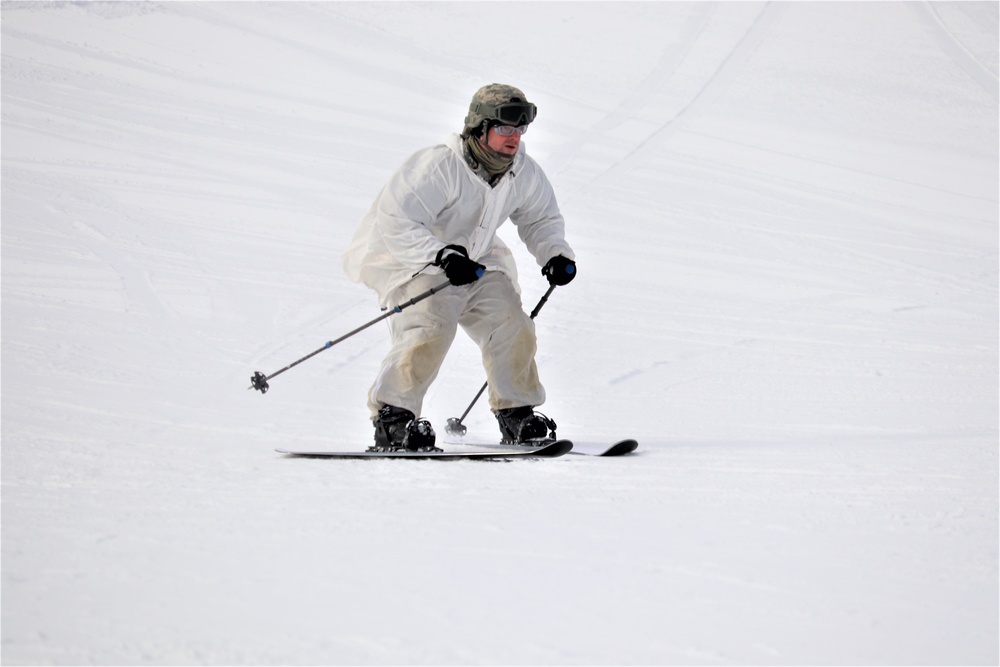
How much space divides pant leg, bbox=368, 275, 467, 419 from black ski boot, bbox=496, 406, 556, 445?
363 mm

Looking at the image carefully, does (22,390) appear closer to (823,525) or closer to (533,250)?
(533,250)

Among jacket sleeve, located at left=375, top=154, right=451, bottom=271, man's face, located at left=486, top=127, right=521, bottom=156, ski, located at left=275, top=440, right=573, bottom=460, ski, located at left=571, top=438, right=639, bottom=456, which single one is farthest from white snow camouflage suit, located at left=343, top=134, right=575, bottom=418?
ski, located at left=571, top=438, right=639, bottom=456

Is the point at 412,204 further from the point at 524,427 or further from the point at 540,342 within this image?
the point at 540,342

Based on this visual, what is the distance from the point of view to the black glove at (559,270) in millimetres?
5023

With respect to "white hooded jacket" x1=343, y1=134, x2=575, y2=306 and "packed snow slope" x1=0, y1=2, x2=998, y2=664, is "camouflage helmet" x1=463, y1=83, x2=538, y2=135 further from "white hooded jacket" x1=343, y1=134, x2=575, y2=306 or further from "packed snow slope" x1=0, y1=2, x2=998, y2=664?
"packed snow slope" x1=0, y1=2, x2=998, y2=664

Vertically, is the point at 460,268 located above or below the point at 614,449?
above

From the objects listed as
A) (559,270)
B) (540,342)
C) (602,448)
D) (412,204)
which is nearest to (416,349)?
(412,204)

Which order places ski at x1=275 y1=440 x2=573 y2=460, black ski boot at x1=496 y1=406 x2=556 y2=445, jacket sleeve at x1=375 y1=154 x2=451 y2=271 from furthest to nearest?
black ski boot at x1=496 y1=406 x2=556 y2=445, jacket sleeve at x1=375 y1=154 x2=451 y2=271, ski at x1=275 y1=440 x2=573 y2=460

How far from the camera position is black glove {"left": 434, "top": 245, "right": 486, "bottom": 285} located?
4523 mm

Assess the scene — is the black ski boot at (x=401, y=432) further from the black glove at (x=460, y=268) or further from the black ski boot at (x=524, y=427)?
the black glove at (x=460, y=268)

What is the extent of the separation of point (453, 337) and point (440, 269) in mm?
269

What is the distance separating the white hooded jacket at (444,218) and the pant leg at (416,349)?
0.42ft

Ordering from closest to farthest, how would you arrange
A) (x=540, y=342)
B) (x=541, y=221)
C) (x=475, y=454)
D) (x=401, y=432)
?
(x=475, y=454)
(x=401, y=432)
(x=541, y=221)
(x=540, y=342)

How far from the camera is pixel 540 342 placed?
7203 millimetres
